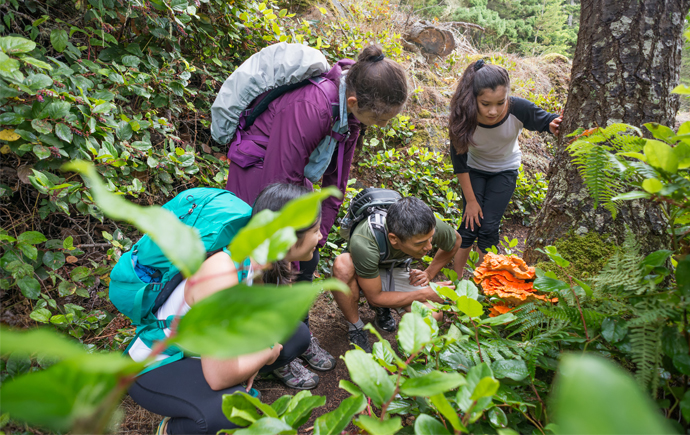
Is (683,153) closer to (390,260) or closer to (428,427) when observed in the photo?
(428,427)

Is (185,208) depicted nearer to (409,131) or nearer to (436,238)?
(436,238)

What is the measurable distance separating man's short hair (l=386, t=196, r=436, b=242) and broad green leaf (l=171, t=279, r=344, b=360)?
2.31m

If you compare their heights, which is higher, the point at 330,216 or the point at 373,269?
the point at 330,216

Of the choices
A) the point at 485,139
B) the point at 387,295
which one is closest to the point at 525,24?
the point at 485,139

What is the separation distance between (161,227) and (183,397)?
1.70 meters

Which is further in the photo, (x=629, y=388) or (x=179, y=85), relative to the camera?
(x=179, y=85)

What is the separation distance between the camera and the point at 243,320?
0.35 metres

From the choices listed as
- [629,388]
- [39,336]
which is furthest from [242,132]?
[629,388]

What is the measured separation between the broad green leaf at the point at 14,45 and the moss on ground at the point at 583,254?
100 inches

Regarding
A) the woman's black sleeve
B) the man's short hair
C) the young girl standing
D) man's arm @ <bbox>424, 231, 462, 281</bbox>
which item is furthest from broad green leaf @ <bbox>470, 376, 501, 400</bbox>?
the woman's black sleeve

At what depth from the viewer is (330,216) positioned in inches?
122

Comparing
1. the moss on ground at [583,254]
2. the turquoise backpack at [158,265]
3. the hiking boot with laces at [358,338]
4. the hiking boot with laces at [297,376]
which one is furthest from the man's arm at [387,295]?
the turquoise backpack at [158,265]

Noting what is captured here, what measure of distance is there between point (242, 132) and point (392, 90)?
1.09m

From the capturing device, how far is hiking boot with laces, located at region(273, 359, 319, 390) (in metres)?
2.58
